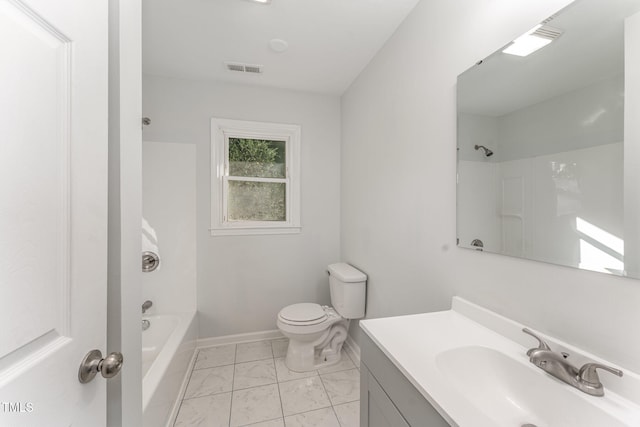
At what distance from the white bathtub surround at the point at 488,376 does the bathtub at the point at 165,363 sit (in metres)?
1.17

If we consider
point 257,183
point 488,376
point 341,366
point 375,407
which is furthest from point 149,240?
point 488,376

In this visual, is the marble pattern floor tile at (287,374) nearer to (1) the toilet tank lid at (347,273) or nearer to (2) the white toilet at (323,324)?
(2) the white toilet at (323,324)

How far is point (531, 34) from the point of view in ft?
2.85

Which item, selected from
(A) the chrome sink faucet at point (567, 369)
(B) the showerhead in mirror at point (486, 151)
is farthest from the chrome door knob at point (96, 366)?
(B) the showerhead in mirror at point (486, 151)

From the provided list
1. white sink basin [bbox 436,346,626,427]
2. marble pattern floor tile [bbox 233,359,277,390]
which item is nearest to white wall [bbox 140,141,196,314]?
marble pattern floor tile [bbox 233,359,277,390]

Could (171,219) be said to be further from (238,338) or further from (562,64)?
(562,64)

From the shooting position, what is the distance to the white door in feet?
1.36

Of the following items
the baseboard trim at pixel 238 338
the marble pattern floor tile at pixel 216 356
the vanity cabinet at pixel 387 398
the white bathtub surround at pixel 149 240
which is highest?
the white bathtub surround at pixel 149 240

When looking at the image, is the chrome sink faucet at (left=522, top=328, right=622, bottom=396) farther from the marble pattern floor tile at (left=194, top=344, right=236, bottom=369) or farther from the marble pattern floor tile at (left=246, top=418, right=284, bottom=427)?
the marble pattern floor tile at (left=194, top=344, right=236, bottom=369)

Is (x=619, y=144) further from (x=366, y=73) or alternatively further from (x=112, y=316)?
(x=366, y=73)

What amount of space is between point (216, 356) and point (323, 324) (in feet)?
3.36

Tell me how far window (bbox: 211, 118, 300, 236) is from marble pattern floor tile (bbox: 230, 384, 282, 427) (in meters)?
1.27

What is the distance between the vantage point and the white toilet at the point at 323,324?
195 cm

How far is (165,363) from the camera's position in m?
1.52
